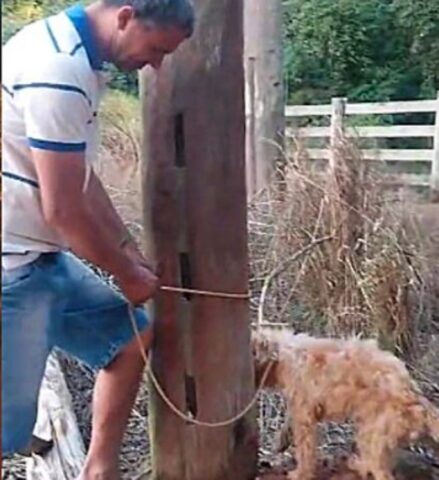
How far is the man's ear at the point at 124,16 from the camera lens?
1876mm

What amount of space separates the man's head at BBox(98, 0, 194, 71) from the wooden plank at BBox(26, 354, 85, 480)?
1110 mm

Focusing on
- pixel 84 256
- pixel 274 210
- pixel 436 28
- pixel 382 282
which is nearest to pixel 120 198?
pixel 274 210

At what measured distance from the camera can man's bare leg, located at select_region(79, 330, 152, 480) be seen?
7.21 feet

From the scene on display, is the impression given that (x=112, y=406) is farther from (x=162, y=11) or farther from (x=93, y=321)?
(x=162, y=11)

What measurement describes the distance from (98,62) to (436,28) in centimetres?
870

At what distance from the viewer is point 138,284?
211 centimetres

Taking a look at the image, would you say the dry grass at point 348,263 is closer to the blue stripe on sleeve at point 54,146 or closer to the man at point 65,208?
the man at point 65,208

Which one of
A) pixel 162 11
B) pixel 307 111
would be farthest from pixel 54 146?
pixel 307 111

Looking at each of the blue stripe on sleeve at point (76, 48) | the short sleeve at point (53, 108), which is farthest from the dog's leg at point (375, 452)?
the blue stripe on sleeve at point (76, 48)

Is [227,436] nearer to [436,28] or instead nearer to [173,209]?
[173,209]

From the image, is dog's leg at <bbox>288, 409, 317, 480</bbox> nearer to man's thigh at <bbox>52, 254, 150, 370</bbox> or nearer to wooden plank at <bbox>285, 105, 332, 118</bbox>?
man's thigh at <bbox>52, 254, 150, 370</bbox>

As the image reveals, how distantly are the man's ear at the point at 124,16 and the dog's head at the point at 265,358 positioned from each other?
87 cm

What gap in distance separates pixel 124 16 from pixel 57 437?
4.38 ft

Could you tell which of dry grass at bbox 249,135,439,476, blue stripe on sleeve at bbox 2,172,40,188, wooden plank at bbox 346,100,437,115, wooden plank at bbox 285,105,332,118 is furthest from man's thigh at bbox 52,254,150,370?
wooden plank at bbox 346,100,437,115
